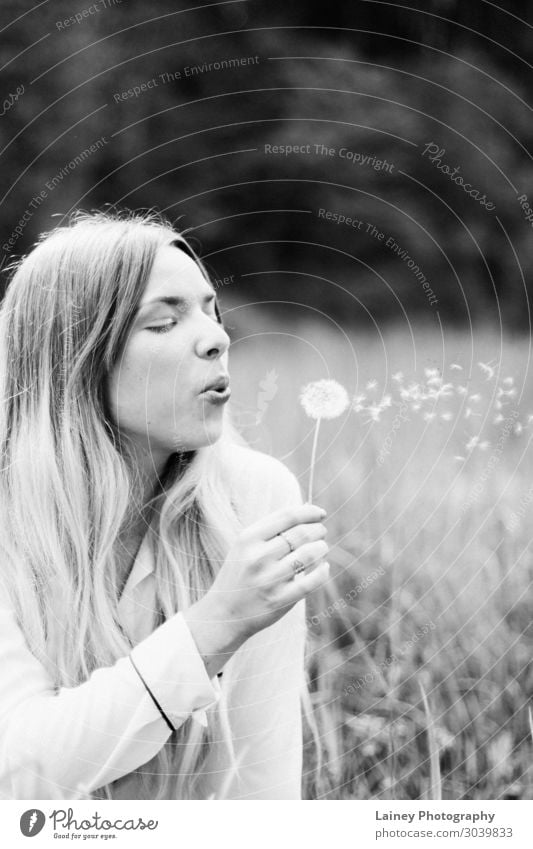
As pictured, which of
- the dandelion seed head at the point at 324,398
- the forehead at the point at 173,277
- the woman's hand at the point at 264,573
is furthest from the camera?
the dandelion seed head at the point at 324,398

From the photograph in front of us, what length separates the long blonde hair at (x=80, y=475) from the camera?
89 centimetres

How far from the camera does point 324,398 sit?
1.14m

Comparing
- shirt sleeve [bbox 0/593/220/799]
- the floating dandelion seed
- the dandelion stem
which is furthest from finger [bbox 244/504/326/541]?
the floating dandelion seed

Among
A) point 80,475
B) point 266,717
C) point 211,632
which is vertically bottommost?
point 266,717

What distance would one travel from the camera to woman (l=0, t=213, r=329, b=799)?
803 mm

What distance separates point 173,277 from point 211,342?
0.25 feet

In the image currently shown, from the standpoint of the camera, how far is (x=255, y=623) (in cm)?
79

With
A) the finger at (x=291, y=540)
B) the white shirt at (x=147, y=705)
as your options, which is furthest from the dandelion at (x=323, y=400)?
the finger at (x=291, y=540)

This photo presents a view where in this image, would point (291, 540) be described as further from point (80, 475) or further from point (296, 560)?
point (80, 475)

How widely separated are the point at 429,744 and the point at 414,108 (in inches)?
32.0

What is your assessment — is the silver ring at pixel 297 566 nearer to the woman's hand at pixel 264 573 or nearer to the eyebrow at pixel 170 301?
the woman's hand at pixel 264 573

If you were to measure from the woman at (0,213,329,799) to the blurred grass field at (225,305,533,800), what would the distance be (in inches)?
5.6

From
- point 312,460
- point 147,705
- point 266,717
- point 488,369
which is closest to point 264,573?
point 147,705

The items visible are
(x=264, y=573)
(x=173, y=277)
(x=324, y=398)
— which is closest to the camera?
(x=264, y=573)
